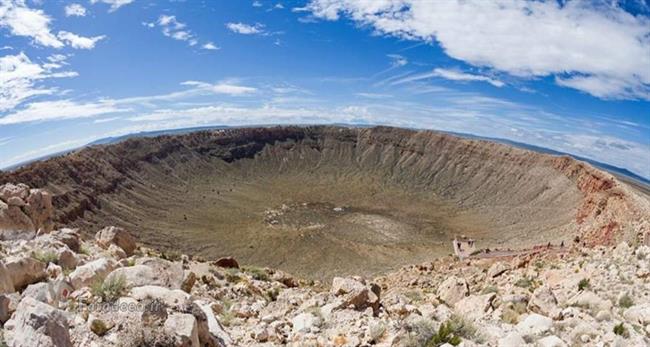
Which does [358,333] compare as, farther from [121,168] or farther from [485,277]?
[121,168]

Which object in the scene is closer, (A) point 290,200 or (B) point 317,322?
(B) point 317,322

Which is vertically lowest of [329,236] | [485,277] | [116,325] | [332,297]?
[329,236]

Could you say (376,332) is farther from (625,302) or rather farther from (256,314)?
(625,302)

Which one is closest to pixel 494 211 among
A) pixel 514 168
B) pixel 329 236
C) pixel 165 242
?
pixel 514 168

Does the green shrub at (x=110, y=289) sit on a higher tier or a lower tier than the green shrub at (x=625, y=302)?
higher

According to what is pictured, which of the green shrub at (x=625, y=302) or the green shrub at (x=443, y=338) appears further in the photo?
the green shrub at (x=625, y=302)

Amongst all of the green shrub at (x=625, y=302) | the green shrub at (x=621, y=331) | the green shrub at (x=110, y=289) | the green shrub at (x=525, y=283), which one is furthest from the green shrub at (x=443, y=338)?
the green shrub at (x=525, y=283)

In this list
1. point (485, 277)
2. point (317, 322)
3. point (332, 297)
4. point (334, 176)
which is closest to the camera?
point (317, 322)

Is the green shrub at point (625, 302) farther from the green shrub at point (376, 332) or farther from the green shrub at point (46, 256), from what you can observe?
the green shrub at point (46, 256)
